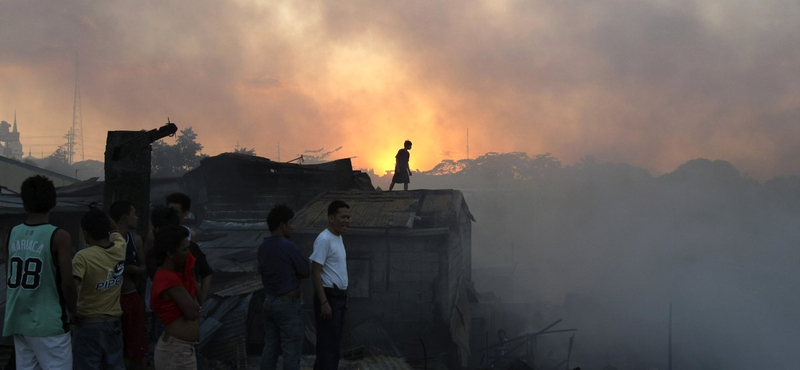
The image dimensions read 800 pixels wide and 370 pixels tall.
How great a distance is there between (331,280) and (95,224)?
2105 millimetres

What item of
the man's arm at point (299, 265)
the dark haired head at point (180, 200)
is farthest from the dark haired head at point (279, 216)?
the dark haired head at point (180, 200)

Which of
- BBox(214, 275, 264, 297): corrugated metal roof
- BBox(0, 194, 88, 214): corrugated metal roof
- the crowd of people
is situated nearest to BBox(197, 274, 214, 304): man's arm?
the crowd of people

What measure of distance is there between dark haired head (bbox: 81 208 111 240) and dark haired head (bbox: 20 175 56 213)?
0.35 meters

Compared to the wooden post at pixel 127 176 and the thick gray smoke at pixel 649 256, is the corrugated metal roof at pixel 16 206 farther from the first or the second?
the thick gray smoke at pixel 649 256

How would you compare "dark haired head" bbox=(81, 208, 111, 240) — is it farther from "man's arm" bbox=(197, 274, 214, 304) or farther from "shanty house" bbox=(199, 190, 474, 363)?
"shanty house" bbox=(199, 190, 474, 363)

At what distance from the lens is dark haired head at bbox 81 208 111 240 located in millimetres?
4461

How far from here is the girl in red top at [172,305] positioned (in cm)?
403

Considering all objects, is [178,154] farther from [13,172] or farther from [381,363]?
[381,363]

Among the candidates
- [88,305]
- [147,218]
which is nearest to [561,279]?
[147,218]

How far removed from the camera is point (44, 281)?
3988mm

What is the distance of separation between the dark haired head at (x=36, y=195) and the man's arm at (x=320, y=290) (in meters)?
2.22

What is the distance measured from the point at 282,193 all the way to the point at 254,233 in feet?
7.38

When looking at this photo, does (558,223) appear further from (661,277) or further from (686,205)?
(661,277)

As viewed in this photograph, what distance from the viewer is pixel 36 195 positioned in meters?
4.07
